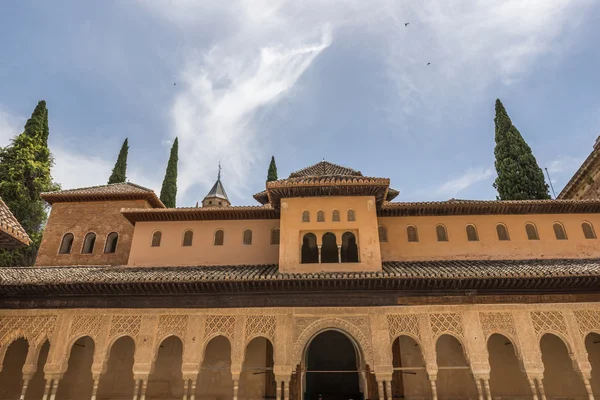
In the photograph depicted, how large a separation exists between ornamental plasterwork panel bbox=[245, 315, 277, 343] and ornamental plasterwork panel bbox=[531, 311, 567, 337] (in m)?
7.20

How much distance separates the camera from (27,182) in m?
24.2

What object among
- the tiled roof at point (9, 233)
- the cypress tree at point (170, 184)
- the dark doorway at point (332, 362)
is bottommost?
the dark doorway at point (332, 362)

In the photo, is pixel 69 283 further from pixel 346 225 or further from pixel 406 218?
pixel 406 218

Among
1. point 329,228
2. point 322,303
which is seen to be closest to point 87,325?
point 322,303

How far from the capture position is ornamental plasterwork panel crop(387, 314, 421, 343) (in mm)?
9984

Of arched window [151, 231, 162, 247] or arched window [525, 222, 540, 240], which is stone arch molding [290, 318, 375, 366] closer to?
arched window [151, 231, 162, 247]

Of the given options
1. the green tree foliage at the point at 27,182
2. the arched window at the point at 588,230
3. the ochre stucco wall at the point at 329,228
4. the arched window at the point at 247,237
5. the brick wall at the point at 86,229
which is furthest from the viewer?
the green tree foliage at the point at 27,182

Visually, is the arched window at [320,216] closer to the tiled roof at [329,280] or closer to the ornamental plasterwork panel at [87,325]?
the tiled roof at [329,280]

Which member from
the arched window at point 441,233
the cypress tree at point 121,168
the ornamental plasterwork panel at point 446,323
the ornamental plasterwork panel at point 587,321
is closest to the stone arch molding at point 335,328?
the ornamental plasterwork panel at point 446,323

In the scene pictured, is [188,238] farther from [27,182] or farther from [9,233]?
[27,182]

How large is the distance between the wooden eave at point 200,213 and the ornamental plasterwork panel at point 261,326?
13.7 feet

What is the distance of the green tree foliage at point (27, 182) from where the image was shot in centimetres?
2292

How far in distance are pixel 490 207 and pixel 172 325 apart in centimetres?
1124

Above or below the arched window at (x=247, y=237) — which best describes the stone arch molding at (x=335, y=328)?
below
